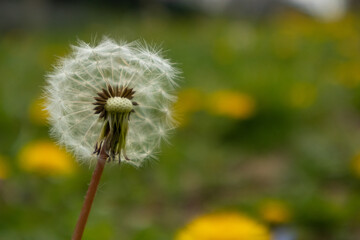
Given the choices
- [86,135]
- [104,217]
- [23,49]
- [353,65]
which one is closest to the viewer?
[86,135]

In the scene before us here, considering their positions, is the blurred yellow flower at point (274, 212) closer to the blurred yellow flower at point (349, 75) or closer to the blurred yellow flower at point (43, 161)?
the blurred yellow flower at point (43, 161)

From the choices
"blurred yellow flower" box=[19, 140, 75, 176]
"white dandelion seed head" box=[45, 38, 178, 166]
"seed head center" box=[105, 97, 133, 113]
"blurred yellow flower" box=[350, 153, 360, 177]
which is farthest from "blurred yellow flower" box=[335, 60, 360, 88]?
"seed head center" box=[105, 97, 133, 113]

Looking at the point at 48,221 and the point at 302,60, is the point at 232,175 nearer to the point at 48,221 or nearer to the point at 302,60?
the point at 48,221

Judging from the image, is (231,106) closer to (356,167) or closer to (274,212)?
(356,167)

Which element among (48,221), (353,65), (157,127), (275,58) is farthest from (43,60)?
(157,127)

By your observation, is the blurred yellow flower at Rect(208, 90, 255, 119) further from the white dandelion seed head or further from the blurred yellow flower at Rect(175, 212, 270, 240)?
the white dandelion seed head

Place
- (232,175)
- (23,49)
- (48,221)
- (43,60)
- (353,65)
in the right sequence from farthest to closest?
(23,49) < (43,60) < (353,65) < (232,175) < (48,221)

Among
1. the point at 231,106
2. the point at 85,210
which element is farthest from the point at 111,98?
the point at 231,106
